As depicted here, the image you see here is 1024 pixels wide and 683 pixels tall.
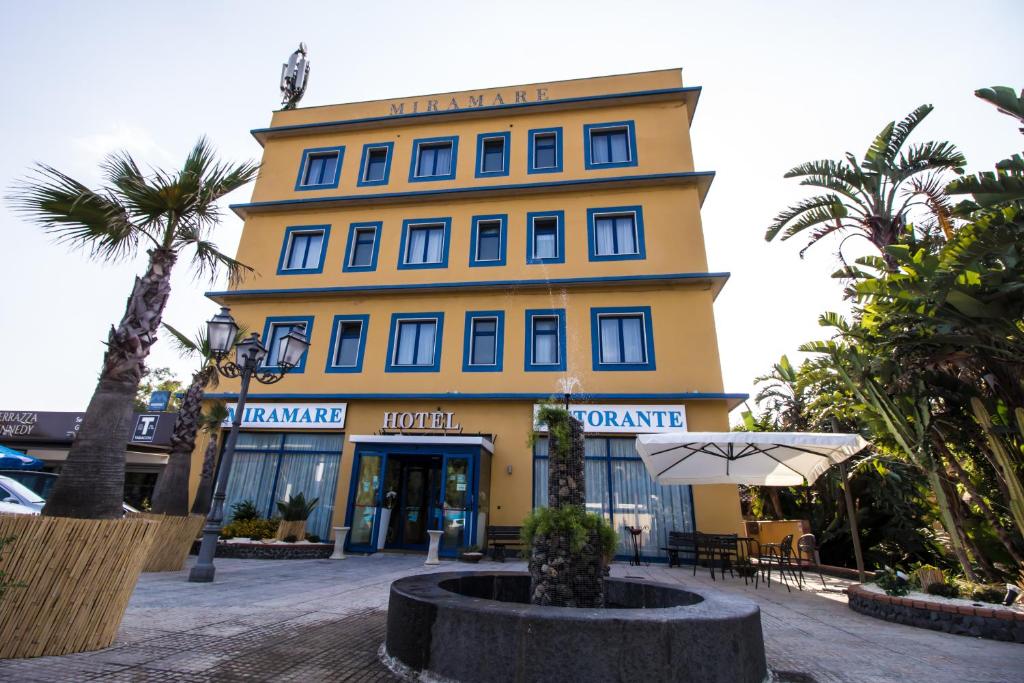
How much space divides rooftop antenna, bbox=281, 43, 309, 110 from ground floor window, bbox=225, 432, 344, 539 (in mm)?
16512

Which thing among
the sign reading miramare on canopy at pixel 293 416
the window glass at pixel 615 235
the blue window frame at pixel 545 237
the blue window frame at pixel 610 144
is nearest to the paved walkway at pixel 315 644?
the sign reading miramare on canopy at pixel 293 416

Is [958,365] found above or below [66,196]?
below

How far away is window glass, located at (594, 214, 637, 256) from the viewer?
1638 centimetres

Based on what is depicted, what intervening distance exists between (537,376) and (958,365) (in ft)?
31.8

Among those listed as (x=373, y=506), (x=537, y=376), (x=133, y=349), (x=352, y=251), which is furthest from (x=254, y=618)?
(x=352, y=251)

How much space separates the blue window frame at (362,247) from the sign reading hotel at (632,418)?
30.2ft

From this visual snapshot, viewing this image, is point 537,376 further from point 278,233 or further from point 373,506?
point 278,233

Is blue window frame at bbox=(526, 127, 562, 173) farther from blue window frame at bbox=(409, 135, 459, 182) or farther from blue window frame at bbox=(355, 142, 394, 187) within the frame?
blue window frame at bbox=(355, 142, 394, 187)

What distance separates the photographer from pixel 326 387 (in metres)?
15.7

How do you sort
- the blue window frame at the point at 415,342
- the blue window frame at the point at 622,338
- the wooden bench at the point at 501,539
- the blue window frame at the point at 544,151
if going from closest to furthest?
the wooden bench at the point at 501,539
the blue window frame at the point at 622,338
the blue window frame at the point at 415,342
the blue window frame at the point at 544,151

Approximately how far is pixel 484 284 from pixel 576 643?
13541mm

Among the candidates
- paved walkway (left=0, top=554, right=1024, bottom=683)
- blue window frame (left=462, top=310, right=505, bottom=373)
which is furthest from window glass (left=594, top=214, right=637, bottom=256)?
paved walkway (left=0, top=554, right=1024, bottom=683)

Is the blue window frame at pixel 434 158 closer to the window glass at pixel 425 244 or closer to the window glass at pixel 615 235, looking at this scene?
the window glass at pixel 425 244

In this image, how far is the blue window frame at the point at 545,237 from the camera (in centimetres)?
1653
